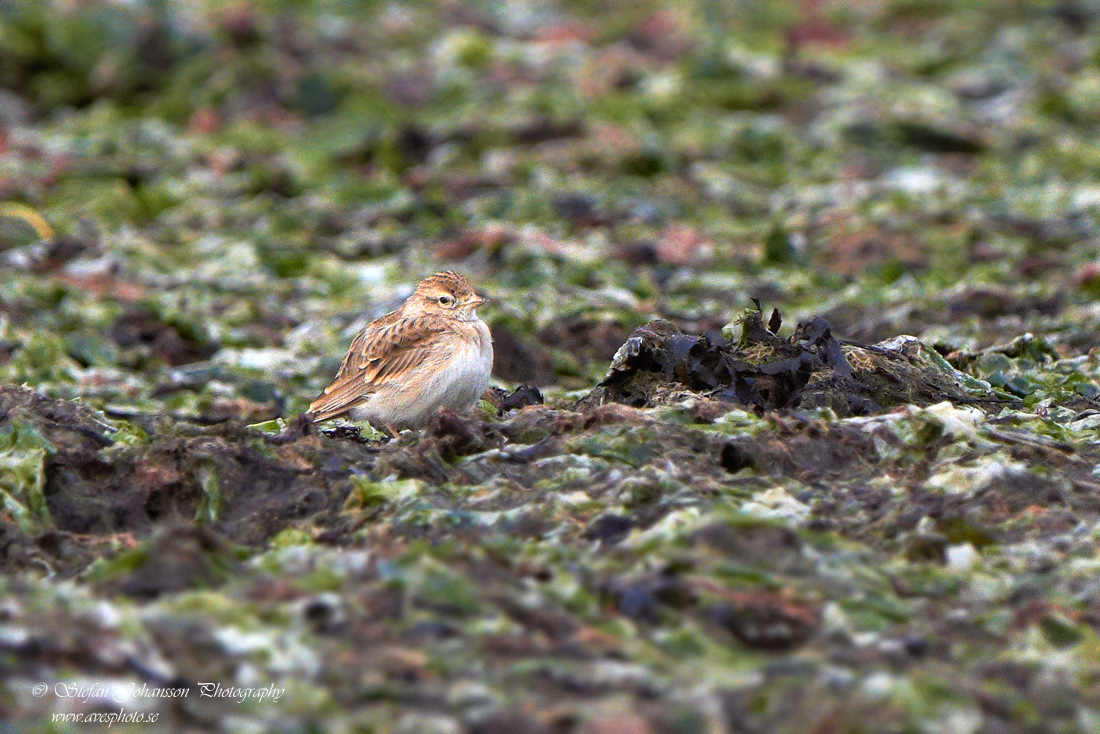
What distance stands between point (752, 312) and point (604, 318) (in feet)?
11.0

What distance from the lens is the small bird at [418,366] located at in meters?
7.75

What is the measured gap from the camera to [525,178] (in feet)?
53.5

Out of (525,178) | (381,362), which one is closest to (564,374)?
(381,362)

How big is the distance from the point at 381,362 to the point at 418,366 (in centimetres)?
31

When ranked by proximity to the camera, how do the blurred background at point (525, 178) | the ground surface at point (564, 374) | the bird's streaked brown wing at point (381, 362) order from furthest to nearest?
1. the blurred background at point (525, 178)
2. the bird's streaked brown wing at point (381, 362)
3. the ground surface at point (564, 374)

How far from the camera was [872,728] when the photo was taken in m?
4.26

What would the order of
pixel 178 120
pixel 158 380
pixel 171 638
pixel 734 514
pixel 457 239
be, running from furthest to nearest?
1. pixel 178 120
2. pixel 457 239
3. pixel 158 380
4. pixel 734 514
5. pixel 171 638

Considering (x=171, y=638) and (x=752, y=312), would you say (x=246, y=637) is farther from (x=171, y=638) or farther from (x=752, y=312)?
(x=752, y=312)

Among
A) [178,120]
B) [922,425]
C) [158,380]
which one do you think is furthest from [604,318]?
[178,120]

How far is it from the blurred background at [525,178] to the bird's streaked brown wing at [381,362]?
143 cm

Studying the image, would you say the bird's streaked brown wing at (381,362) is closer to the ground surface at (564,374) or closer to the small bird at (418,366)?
the small bird at (418,366)

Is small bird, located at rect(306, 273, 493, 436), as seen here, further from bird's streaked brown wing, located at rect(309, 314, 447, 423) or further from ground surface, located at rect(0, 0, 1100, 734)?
ground surface, located at rect(0, 0, 1100, 734)

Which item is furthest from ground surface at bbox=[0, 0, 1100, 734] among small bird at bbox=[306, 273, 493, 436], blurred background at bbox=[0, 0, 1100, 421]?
small bird at bbox=[306, 273, 493, 436]

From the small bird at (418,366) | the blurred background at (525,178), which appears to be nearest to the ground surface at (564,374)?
the blurred background at (525,178)
